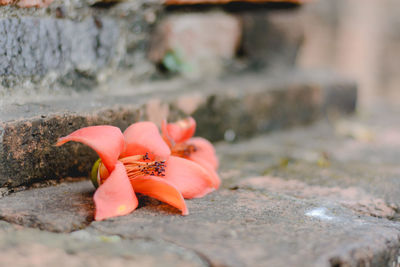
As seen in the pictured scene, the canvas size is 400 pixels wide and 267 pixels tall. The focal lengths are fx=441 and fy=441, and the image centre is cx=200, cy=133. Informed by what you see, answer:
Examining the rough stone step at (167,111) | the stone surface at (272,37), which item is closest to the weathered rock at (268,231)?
the rough stone step at (167,111)

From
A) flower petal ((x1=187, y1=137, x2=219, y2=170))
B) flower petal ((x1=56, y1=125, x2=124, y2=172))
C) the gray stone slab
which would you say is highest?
flower petal ((x1=56, y1=125, x2=124, y2=172))

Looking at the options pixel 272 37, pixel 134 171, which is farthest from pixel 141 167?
pixel 272 37

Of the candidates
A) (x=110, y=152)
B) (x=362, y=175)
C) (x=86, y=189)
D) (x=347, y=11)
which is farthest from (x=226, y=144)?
(x=347, y=11)

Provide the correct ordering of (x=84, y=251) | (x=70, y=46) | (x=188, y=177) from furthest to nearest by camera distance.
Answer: (x=70, y=46) → (x=188, y=177) → (x=84, y=251)

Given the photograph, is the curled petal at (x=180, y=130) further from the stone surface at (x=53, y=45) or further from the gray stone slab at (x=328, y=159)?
the stone surface at (x=53, y=45)

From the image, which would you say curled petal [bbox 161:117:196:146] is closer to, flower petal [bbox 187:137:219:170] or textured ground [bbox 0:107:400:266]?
flower petal [bbox 187:137:219:170]

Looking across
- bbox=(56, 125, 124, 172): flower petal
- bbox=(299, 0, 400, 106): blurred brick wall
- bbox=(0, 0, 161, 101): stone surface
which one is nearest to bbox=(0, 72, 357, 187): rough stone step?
bbox=(0, 0, 161, 101): stone surface

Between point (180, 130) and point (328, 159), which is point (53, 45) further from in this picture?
point (328, 159)

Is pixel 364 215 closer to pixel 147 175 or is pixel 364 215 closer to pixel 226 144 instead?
pixel 147 175

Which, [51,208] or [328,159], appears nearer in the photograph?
[51,208]
